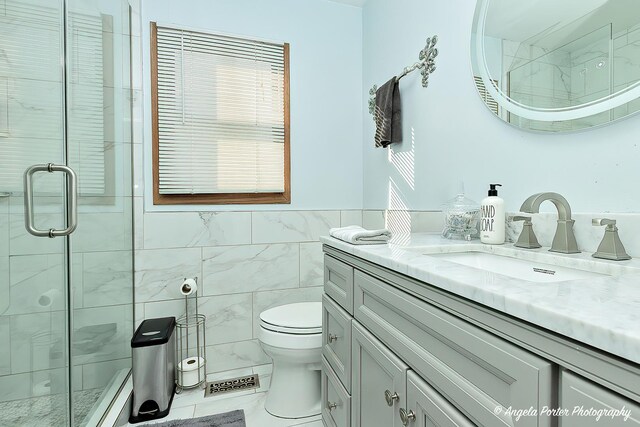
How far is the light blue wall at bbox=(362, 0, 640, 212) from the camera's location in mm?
899

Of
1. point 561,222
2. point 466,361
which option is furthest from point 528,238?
point 466,361

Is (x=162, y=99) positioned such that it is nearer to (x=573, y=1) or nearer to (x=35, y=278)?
(x=35, y=278)

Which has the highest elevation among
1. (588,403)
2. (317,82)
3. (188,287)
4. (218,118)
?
(317,82)

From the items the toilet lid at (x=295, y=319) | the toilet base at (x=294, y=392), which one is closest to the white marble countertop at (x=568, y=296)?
the toilet lid at (x=295, y=319)

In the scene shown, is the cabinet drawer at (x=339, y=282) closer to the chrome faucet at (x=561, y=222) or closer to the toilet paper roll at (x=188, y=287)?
the chrome faucet at (x=561, y=222)

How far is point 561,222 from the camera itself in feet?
2.96

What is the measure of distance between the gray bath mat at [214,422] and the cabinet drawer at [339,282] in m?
0.82

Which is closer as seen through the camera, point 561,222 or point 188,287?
point 561,222

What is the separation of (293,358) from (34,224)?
1.15 meters

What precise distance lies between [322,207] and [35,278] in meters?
1.51

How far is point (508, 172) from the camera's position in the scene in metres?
1.20

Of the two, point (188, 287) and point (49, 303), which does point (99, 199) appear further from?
point (188, 287)

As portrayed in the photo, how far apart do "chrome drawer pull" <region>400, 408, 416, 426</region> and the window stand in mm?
1556

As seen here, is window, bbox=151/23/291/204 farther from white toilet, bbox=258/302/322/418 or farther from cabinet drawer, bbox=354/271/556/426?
cabinet drawer, bbox=354/271/556/426
